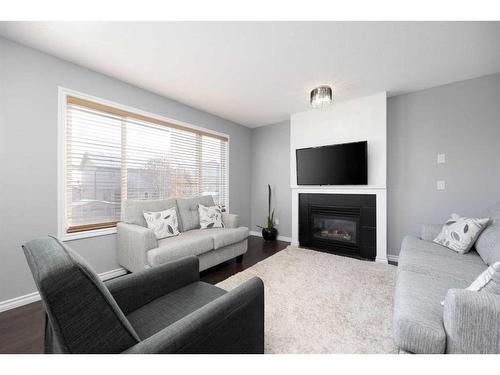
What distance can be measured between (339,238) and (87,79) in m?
4.09

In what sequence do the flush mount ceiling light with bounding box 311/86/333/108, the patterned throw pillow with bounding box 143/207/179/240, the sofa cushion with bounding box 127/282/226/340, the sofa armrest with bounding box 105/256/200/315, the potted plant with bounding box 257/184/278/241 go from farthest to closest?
the potted plant with bounding box 257/184/278/241 → the flush mount ceiling light with bounding box 311/86/333/108 → the patterned throw pillow with bounding box 143/207/179/240 → the sofa armrest with bounding box 105/256/200/315 → the sofa cushion with bounding box 127/282/226/340

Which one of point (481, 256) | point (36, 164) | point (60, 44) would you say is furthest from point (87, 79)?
point (481, 256)

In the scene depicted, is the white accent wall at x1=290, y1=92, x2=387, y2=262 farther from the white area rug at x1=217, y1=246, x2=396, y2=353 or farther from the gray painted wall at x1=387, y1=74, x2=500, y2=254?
the white area rug at x1=217, y1=246, x2=396, y2=353

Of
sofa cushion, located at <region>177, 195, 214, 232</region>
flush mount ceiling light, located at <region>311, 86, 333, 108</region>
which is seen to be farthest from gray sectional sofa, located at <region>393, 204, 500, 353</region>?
sofa cushion, located at <region>177, 195, 214, 232</region>

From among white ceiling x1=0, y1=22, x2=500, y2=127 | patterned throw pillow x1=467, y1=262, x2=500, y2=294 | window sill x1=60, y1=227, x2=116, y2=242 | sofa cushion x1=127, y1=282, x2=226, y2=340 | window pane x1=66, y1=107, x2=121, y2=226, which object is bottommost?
sofa cushion x1=127, y1=282, x2=226, y2=340

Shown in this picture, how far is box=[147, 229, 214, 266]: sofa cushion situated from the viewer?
83.1 inches

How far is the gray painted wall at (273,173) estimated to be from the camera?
431 cm

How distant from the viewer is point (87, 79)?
239cm

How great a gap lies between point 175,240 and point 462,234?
297 cm

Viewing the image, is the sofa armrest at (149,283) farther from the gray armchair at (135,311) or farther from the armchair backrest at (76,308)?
the armchair backrest at (76,308)

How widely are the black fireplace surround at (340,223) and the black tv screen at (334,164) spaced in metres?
0.28

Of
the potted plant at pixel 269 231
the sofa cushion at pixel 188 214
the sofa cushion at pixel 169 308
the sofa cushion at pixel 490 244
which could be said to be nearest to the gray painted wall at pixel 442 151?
the sofa cushion at pixel 490 244

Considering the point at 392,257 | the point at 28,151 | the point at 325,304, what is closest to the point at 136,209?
the point at 28,151

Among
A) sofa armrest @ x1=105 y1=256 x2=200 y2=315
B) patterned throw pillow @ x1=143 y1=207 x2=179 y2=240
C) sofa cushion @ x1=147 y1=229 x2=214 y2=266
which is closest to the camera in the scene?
sofa armrest @ x1=105 y1=256 x2=200 y2=315
